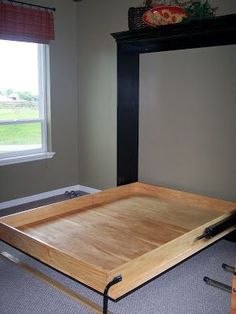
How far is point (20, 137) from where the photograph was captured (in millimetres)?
4418

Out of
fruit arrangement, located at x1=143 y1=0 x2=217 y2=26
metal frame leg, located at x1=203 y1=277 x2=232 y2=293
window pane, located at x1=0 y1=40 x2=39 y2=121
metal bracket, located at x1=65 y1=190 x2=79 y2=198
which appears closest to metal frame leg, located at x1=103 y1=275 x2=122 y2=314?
metal frame leg, located at x1=203 y1=277 x2=232 y2=293

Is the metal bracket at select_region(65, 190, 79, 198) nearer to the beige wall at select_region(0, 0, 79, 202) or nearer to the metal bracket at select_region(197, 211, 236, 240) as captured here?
the beige wall at select_region(0, 0, 79, 202)

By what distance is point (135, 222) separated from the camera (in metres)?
2.82

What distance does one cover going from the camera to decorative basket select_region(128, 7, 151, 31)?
10.4 feet

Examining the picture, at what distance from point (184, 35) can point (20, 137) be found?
2.39 metres

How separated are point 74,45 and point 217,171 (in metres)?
2.52

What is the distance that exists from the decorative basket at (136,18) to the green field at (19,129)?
1.83m

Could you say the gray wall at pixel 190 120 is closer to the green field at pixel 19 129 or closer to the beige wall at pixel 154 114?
the beige wall at pixel 154 114

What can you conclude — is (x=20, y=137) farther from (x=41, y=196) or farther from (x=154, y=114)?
(x=154, y=114)

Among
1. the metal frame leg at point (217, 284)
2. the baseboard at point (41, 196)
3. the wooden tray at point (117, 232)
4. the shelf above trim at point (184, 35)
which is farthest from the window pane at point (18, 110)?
the metal frame leg at point (217, 284)

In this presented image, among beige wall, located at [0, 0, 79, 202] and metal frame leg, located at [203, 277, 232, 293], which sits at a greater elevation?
beige wall, located at [0, 0, 79, 202]

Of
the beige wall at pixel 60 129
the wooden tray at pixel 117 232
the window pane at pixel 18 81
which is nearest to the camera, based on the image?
the wooden tray at pixel 117 232

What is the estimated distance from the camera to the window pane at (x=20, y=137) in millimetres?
4254

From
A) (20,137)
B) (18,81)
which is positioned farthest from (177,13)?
(20,137)
